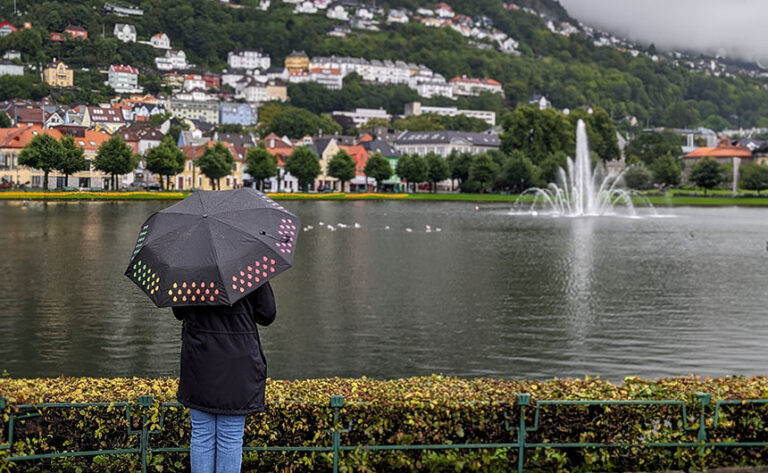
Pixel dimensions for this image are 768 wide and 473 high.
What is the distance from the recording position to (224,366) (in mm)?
6230

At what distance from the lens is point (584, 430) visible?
773 centimetres

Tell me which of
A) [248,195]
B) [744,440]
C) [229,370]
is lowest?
[744,440]

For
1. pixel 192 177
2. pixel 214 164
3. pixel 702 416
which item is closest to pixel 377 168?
pixel 192 177

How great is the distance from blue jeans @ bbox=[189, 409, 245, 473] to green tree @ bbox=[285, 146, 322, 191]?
330 ft

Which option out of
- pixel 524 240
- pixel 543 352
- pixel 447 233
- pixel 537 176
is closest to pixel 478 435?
pixel 543 352

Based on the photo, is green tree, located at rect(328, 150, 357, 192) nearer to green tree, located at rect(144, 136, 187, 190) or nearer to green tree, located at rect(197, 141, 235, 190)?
green tree, located at rect(197, 141, 235, 190)

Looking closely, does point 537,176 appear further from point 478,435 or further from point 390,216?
point 478,435

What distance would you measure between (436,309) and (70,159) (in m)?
75.0

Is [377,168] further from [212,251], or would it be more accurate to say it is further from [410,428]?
[212,251]

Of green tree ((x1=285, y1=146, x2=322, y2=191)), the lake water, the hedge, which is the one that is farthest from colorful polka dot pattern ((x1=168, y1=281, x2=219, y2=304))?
green tree ((x1=285, y1=146, x2=322, y2=191))

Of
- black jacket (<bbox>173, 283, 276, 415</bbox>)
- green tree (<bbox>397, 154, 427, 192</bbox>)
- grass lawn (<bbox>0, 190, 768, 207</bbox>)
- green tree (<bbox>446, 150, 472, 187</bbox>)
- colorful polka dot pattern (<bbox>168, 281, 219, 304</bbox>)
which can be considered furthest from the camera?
green tree (<bbox>397, 154, 427, 192</bbox>)

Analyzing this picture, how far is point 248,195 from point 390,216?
58.4 meters

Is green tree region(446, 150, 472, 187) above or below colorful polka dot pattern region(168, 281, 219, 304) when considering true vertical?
above

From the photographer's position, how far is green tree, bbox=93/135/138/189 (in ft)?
300
